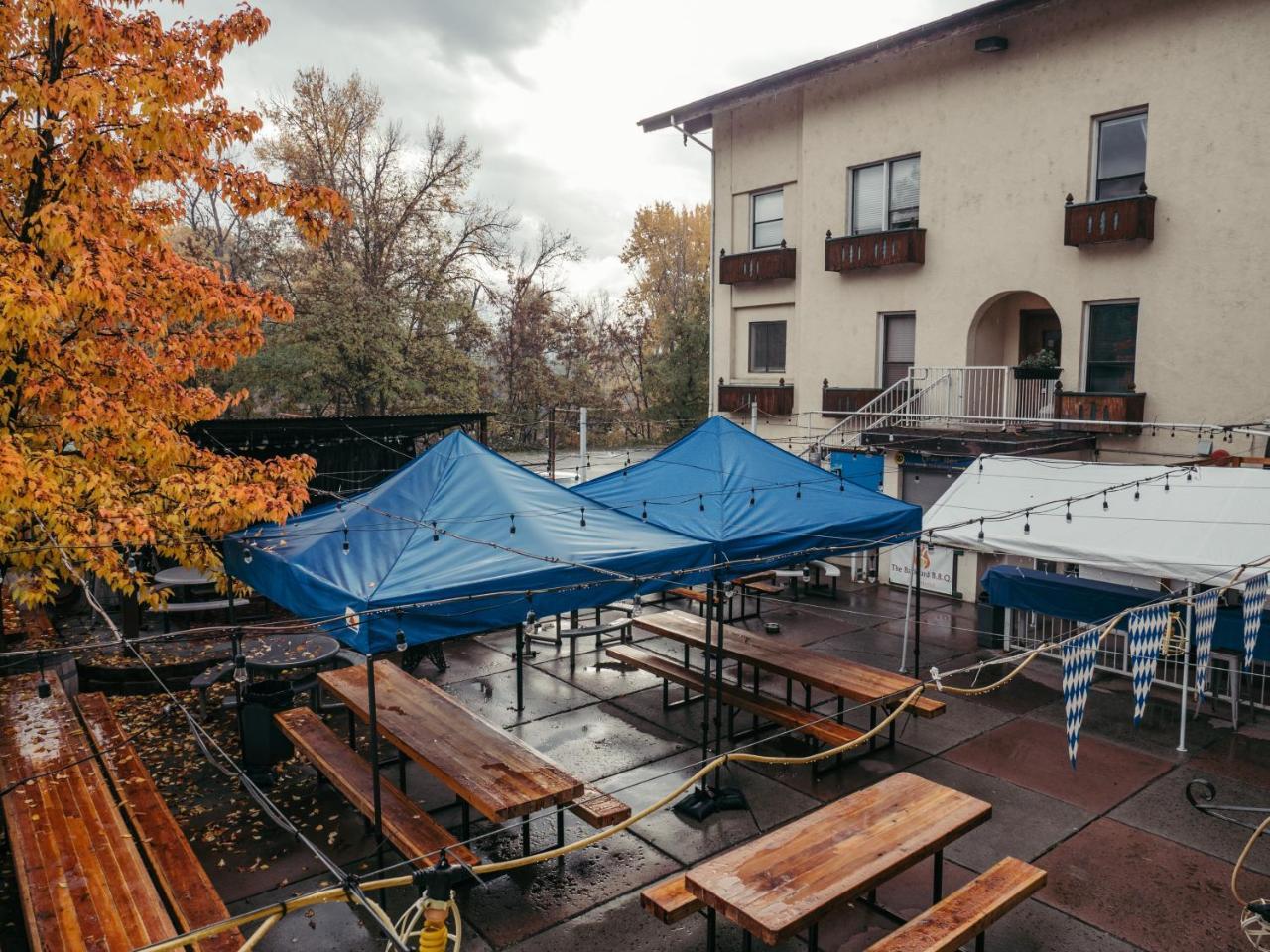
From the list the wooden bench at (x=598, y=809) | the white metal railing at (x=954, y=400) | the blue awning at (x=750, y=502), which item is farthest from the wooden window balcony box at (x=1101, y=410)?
the wooden bench at (x=598, y=809)

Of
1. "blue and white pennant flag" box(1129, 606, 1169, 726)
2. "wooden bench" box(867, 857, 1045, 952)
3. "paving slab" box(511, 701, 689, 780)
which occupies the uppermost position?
"blue and white pennant flag" box(1129, 606, 1169, 726)

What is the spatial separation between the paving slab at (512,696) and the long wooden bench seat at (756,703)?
102 cm

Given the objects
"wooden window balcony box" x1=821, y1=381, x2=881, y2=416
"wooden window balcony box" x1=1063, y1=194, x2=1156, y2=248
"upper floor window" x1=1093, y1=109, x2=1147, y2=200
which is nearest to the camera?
"wooden window balcony box" x1=1063, y1=194, x2=1156, y2=248

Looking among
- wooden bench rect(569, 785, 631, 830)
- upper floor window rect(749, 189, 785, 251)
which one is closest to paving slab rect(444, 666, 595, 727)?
wooden bench rect(569, 785, 631, 830)

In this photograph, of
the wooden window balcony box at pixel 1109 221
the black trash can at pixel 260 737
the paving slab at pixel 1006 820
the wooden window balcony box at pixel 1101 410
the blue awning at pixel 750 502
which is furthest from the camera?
the wooden window balcony box at pixel 1101 410

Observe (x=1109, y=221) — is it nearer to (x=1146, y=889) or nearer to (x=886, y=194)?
(x=886, y=194)

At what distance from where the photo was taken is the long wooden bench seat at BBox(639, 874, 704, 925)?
5863mm

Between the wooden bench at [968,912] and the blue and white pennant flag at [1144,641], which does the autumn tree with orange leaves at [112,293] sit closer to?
the wooden bench at [968,912]

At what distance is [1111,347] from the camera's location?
16516 mm

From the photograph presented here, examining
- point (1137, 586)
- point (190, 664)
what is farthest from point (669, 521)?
point (1137, 586)

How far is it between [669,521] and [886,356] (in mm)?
11883

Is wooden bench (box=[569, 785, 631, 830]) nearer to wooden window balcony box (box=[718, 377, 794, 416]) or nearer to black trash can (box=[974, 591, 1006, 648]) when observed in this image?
black trash can (box=[974, 591, 1006, 648])

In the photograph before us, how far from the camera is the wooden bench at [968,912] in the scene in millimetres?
5555

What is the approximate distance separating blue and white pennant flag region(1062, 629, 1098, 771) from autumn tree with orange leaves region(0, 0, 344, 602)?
7.56 m
